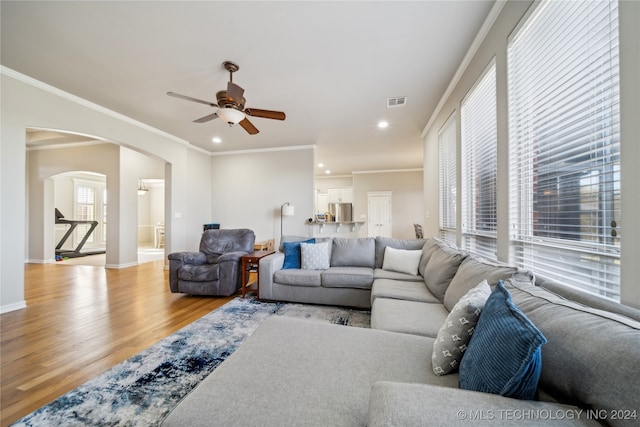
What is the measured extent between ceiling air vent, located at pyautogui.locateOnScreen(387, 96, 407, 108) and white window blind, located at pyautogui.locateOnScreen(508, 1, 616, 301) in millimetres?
1683

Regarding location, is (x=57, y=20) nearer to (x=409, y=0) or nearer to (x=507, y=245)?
(x=409, y=0)

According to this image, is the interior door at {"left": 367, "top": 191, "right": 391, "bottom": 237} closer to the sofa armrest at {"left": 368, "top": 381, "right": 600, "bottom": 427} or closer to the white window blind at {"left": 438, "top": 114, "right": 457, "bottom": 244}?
the white window blind at {"left": 438, "top": 114, "right": 457, "bottom": 244}

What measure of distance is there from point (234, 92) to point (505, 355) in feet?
9.27

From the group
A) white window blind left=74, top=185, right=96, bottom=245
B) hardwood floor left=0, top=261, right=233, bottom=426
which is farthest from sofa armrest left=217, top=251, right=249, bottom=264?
white window blind left=74, top=185, right=96, bottom=245

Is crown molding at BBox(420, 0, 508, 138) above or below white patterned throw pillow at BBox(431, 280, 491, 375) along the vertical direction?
above

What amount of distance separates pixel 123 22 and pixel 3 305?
346 centimetres

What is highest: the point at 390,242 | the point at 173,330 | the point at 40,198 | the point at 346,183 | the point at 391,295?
the point at 346,183

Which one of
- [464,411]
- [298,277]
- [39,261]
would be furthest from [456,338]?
[39,261]

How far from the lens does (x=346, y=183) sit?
955cm

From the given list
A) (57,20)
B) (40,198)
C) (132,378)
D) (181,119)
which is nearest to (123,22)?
(57,20)

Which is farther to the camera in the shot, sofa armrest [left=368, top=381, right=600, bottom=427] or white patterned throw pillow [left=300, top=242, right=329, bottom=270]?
white patterned throw pillow [left=300, top=242, right=329, bottom=270]

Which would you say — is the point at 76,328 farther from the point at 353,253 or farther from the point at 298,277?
the point at 353,253

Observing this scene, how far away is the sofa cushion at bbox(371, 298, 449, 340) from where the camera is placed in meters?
1.55

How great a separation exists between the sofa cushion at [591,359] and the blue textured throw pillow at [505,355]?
88mm
